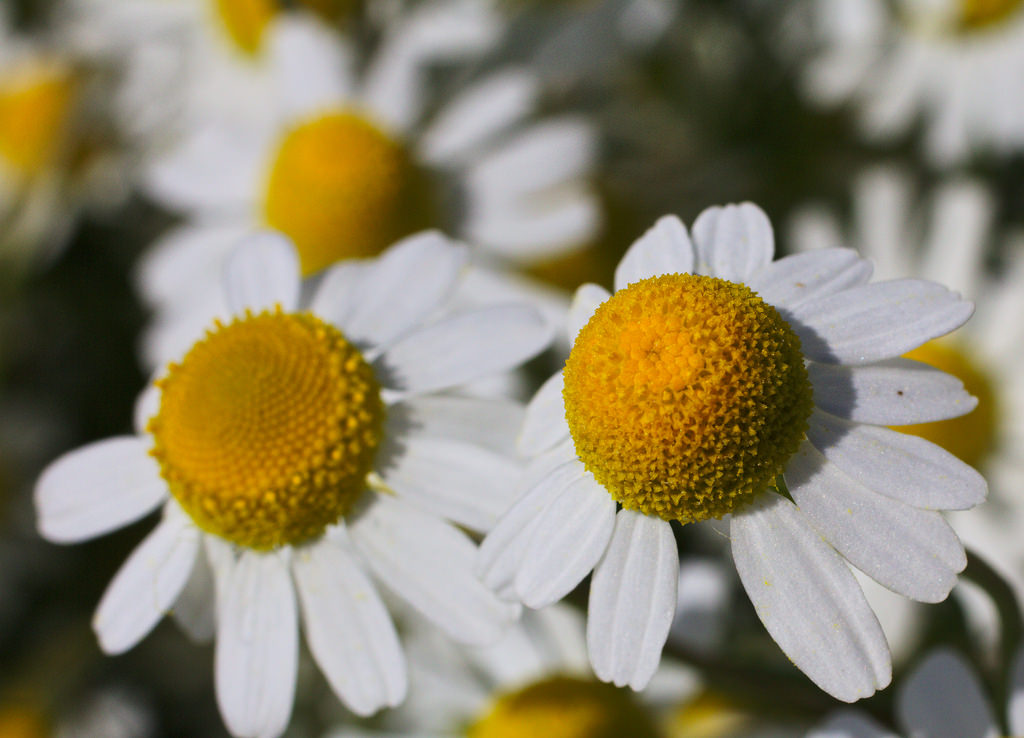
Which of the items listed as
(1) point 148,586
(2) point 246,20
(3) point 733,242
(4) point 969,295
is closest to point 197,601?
(1) point 148,586

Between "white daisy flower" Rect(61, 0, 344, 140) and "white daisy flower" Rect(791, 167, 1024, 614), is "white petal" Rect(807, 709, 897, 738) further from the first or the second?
"white daisy flower" Rect(61, 0, 344, 140)

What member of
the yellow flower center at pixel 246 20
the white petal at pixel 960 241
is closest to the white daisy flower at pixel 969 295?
the white petal at pixel 960 241

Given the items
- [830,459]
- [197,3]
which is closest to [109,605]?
[830,459]

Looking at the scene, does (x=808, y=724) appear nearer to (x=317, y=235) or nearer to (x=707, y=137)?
(x=317, y=235)

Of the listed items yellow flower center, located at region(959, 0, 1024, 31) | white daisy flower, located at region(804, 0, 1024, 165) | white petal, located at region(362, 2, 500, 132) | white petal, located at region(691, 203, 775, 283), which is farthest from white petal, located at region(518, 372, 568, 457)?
yellow flower center, located at region(959, 0, 1024, 31)

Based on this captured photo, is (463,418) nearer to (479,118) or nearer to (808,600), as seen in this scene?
(808,600)

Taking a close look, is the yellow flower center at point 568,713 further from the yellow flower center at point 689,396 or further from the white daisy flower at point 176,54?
the white daisy flower at point 176,54
